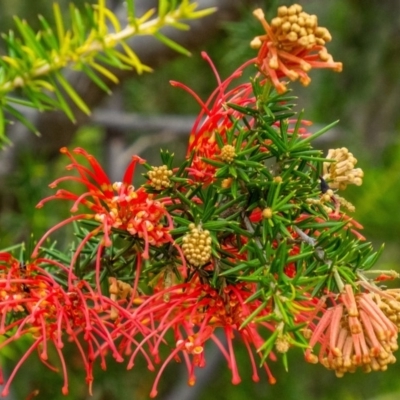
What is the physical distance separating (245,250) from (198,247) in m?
0.03

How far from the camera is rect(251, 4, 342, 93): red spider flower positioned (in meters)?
0.31

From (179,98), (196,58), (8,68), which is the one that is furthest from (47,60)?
(179,98)

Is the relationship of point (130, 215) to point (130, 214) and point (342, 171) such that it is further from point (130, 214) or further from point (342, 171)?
point (342, 171)

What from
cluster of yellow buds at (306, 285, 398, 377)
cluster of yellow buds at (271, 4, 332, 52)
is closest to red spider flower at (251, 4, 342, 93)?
cluster of yellow buds at (271, 4, 332, 52)

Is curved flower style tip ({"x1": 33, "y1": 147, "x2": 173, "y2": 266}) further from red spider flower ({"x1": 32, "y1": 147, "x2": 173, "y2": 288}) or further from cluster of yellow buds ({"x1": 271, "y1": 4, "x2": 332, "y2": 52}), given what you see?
cluster of yellow buds ({"x1": 271, "y1": 4, "x2": 332, "y2": 52})

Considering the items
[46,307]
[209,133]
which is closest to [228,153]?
[209,133]

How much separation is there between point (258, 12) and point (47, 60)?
0.76ft

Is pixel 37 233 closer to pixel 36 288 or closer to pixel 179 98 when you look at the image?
pixel 36 288

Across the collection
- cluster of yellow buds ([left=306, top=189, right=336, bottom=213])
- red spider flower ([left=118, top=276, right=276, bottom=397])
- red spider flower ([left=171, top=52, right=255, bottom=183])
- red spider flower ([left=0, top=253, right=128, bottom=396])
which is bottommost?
red spider flower ([left=118, top=276, right=276, bottom=397])

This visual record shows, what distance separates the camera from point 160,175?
35 cm

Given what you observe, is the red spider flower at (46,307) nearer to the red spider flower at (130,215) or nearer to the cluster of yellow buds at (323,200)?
the red spider flower at (130,215)

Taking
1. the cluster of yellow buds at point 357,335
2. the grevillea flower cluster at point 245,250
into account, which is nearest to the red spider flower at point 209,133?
the grevillea flower cluster at point 245,250

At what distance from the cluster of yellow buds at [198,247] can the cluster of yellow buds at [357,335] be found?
0.22 feet

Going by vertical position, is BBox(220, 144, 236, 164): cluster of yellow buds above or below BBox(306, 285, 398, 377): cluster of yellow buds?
above
